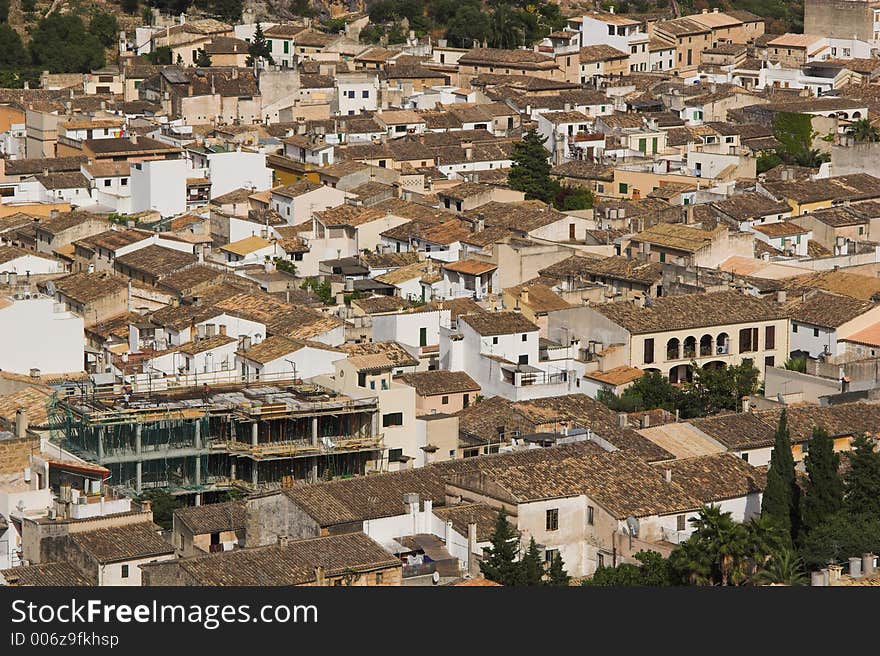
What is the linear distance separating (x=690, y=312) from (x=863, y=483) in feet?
Result: 33.7

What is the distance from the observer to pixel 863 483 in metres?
32.8

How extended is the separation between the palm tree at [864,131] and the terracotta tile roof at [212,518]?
108ft

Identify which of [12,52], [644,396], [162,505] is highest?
[12,52]

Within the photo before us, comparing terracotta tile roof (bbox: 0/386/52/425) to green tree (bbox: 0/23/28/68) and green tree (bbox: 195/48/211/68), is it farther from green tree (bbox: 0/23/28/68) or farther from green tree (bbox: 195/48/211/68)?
green tree (bbox: 0/23/28/68)

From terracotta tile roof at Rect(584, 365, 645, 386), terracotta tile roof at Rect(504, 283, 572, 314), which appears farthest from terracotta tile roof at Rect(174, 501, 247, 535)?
terracotta tile roof at Rect(504, 283, 572, 314)

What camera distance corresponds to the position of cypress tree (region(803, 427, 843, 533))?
32094 mm

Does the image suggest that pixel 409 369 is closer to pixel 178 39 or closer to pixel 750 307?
pixel 750 307

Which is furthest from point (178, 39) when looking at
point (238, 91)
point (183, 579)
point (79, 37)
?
point (183, 579)

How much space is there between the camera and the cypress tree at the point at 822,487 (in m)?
32.1

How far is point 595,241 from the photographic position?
50469mm

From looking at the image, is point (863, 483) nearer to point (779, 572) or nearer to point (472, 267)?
point (779, 572)

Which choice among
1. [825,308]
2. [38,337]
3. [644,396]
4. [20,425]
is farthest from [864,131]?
[20,425]

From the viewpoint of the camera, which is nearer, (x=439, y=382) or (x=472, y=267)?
(x=439, y=382)

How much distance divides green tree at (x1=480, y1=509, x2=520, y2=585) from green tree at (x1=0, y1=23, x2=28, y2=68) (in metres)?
53.7
